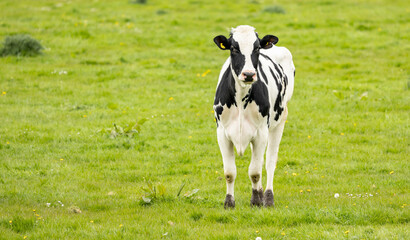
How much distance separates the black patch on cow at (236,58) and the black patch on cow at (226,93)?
0.90 feet

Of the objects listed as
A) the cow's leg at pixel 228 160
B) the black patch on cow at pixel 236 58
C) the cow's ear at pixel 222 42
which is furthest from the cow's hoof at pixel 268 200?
the cow's ear at pixel 222 42

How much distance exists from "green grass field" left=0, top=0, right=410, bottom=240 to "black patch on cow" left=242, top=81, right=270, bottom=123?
1494 millimetres

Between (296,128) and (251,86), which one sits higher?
(251,86)

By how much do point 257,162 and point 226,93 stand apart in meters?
1.19

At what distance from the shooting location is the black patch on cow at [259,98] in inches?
335

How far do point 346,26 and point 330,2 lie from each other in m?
6.67

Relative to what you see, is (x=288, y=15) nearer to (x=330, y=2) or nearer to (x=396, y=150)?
(x=330, y=2)

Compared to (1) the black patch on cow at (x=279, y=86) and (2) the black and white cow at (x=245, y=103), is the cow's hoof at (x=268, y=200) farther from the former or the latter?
(1) the black patch on cow at (x=279, y=86)

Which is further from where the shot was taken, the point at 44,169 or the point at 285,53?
the point at 44,169

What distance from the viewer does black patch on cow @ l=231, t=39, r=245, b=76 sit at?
8.09 m

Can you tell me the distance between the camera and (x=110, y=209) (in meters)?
9.27

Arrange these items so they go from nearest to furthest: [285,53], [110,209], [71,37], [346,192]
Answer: [110,209], [346,192], [285,53], [71,37]

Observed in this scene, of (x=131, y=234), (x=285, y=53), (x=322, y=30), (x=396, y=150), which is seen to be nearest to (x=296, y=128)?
(x=396, y=150)

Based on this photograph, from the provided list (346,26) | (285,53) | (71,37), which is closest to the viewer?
(285,53)
